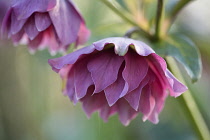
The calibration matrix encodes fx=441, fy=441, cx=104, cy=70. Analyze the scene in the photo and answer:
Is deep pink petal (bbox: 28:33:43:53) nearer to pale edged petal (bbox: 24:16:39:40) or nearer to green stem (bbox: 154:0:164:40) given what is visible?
pale edged petal (bbox: 24:16:39:40)

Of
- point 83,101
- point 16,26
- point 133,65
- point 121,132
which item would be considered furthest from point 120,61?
point 121,132

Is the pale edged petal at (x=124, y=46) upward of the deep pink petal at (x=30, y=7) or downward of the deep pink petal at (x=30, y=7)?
downward

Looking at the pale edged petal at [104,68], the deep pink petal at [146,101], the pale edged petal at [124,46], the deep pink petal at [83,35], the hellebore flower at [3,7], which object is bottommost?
the hellebore flower at [3,7]

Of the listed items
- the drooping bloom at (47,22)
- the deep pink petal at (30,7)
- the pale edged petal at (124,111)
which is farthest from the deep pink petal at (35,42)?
the pale edged petal at (124,111)

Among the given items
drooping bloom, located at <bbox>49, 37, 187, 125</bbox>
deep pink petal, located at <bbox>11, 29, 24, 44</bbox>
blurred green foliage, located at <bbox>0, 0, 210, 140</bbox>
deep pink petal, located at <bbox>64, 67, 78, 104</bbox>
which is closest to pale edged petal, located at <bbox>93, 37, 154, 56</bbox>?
drooping bloom, located at <bbox>49, 37, 187, 125</bbox>

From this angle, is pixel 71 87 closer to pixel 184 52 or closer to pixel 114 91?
pixel 114 91

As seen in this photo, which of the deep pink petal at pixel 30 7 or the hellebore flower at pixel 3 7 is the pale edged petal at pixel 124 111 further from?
the hellebore flower at pixel 3 7
